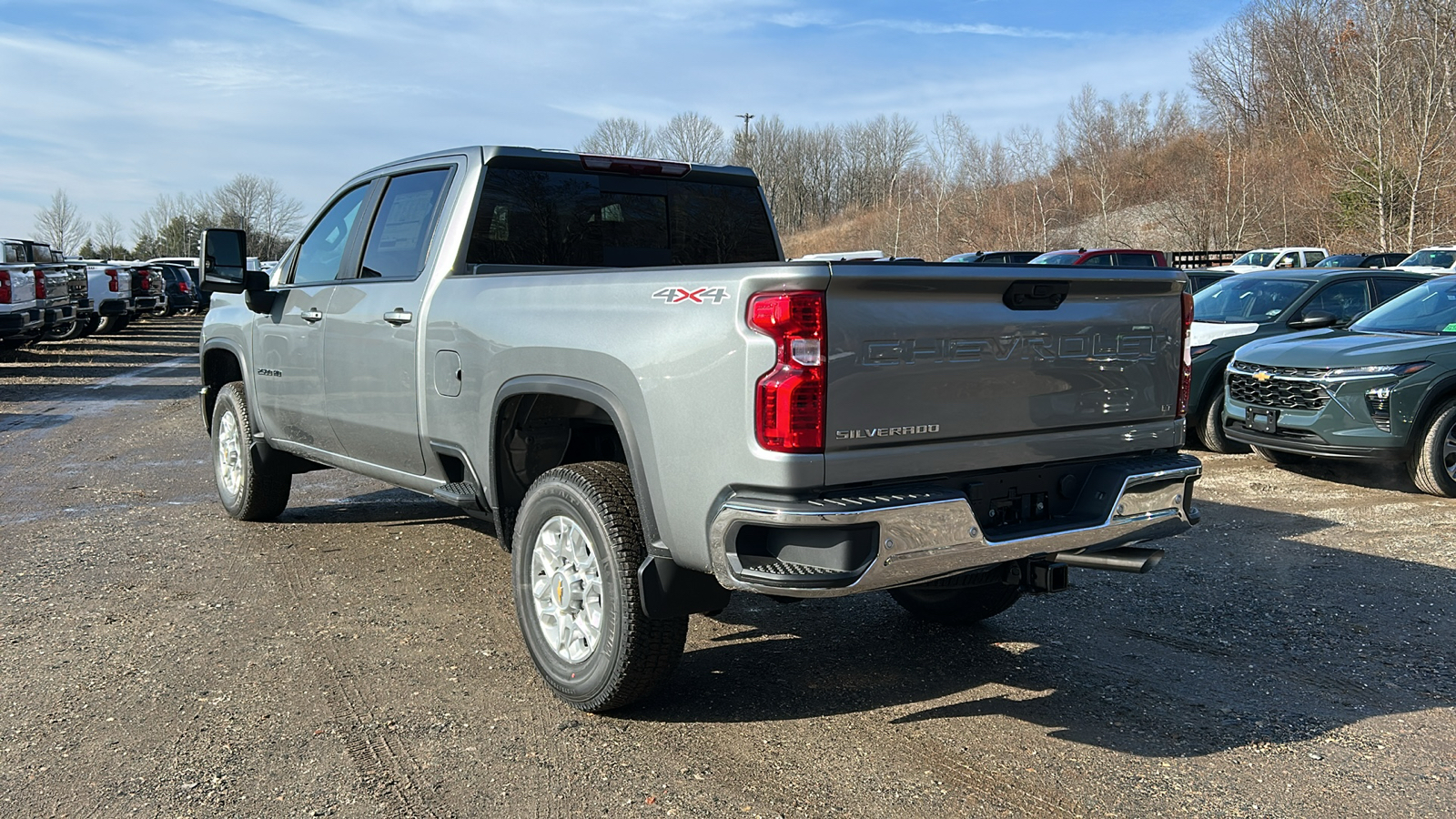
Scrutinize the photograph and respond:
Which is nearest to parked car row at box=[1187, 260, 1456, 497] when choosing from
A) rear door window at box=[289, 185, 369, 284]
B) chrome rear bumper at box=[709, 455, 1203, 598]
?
chrome rear bumper at box=[709, 455, 1203, 598]

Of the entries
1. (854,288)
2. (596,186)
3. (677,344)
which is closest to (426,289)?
(596,186)

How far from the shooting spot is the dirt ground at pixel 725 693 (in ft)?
11.1

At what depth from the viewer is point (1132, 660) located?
15.1 ft

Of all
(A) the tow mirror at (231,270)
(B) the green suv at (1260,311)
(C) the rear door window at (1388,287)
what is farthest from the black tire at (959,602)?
(C) the rear door window at (1388,287)

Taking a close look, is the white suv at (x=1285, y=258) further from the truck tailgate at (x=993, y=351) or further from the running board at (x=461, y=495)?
the running board at (x=461, y=495)

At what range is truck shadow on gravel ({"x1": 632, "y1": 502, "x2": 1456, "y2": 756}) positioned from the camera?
4016 millimetres

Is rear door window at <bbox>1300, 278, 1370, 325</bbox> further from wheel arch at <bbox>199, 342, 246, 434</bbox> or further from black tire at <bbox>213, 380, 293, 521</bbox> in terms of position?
wheel arch at <bbox>199, 342, 246, 434</bbox>

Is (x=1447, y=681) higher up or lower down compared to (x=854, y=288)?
lower down

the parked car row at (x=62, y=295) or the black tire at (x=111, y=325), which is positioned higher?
the parked car row at (x=62, y=295)

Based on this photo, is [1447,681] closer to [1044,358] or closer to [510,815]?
[1044,358]

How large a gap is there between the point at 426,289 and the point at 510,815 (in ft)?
7.90

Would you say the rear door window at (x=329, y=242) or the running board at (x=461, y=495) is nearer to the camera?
the running board at (x=461, y=495)

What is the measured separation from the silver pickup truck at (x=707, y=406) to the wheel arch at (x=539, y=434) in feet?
0.04

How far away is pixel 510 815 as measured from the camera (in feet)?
10.5
